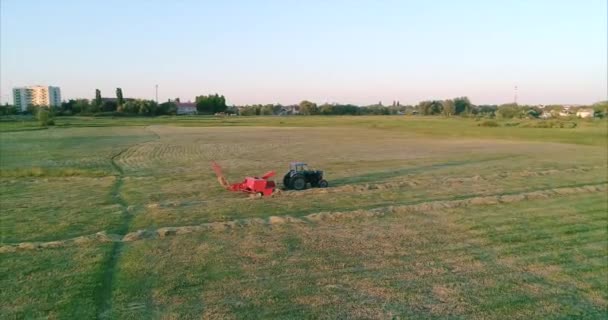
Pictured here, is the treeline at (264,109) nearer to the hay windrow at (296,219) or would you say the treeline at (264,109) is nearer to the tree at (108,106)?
the tree at (108,106)

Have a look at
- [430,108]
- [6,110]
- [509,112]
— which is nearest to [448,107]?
[430,108]

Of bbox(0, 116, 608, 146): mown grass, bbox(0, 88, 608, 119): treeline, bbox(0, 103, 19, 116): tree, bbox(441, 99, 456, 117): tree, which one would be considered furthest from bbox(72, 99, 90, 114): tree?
bbox(441, 99, 456, 117): tree

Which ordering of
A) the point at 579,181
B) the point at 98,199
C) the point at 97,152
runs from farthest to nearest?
1. the point at 97,152
2. the point at 579,181
3. the point at 98,199

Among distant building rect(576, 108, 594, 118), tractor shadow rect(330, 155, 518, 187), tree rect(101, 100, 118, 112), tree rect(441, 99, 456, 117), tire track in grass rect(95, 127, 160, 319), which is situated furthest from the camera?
tree rect(441, 99, 456, 117)

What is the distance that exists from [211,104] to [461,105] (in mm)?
89245

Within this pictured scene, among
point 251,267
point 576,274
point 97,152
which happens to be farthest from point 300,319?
point 97,152

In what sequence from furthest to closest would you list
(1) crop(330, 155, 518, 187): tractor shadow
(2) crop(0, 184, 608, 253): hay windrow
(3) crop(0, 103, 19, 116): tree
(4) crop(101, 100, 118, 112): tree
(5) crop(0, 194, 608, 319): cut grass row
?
(4) crop(101, 100, 118, 112): tree → (3) crop(0, 103, 19, 116): tree → (1) crop(330, 155, 518, 187): tractor shadow → (2) crop(0, 184, 608, 253): hay windrow → (5) crop(0, 194, 608, 319): cut grass row

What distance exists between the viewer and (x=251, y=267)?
10016mm

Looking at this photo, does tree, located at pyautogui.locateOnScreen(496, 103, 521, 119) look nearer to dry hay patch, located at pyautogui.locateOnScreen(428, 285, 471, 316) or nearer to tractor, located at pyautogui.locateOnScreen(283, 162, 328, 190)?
tractor, located at pyautogui.locateOnScreen(283, 162, 328, 190)

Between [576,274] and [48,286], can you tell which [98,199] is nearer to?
[48,286]

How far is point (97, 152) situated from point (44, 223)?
1001 inches

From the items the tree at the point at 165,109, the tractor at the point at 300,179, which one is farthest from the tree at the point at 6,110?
the tractor at the point at 300,179

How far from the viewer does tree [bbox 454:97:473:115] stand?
532 ft

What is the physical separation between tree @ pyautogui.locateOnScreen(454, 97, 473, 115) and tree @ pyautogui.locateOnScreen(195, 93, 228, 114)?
82.7 metres
